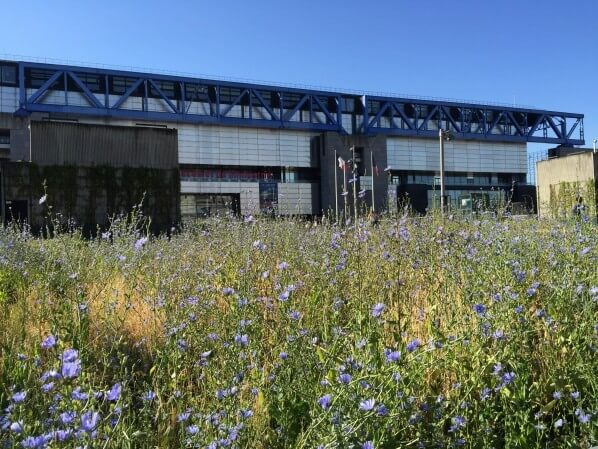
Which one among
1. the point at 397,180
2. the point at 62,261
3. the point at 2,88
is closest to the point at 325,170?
the point at 397,180

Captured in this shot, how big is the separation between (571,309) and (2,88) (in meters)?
57.4

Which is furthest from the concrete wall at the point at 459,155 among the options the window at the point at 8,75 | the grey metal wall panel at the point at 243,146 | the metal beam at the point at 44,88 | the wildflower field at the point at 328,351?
the wildflower field at the point at 328,351

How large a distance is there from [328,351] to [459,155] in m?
71.3

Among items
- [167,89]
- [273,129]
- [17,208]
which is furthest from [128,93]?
[17,208]

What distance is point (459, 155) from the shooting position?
70.2 metres

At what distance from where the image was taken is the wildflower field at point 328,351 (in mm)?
1983

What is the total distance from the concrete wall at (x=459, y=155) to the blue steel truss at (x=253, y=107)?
4.07 ft

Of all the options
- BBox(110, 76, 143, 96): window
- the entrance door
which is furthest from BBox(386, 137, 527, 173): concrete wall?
the entrance door

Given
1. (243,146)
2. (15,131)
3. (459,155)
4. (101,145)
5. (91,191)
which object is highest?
(15,131)

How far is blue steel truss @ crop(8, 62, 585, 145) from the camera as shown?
52875 millimetres

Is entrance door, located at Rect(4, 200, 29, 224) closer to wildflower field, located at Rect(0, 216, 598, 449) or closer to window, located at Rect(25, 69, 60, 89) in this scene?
wildflower field, located at Rect(0, 216, 598, 449)

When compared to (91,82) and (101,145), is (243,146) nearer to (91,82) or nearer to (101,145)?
(91,82)

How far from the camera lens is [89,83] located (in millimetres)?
54344

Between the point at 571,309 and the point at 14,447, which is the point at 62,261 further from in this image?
the point at 571,309
